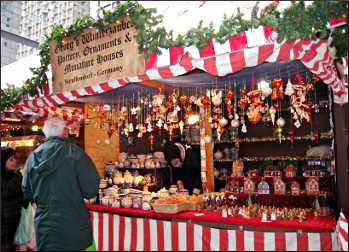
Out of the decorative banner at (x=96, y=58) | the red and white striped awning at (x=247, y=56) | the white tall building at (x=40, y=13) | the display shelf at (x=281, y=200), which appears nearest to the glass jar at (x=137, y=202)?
the display shelf at (x=281, y=200)

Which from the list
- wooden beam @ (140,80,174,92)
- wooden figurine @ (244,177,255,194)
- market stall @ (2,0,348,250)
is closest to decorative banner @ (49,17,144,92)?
market stall @ (2,0,348,250)

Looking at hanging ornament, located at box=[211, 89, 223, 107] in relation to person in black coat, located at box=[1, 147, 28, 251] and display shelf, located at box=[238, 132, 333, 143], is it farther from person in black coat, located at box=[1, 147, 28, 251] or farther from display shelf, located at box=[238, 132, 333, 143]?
person in black coat, located at box=[1, 147, 28, 251]

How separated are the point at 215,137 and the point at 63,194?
14.4 feet

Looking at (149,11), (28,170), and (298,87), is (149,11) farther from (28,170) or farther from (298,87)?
(298,87)

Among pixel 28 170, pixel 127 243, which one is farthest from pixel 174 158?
pixel 28 170

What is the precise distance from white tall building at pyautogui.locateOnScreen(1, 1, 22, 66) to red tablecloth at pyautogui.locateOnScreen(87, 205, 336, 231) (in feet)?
33.1

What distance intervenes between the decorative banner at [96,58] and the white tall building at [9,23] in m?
9.27

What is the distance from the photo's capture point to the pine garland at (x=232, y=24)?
2482mm

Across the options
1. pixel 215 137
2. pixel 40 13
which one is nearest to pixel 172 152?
pixel 215 137

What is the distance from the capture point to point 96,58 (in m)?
3.68

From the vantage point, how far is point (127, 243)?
4.23m

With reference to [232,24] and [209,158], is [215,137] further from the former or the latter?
[232,24]

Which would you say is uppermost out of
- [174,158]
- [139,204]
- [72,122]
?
[72,122]

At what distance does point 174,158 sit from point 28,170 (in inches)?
171
